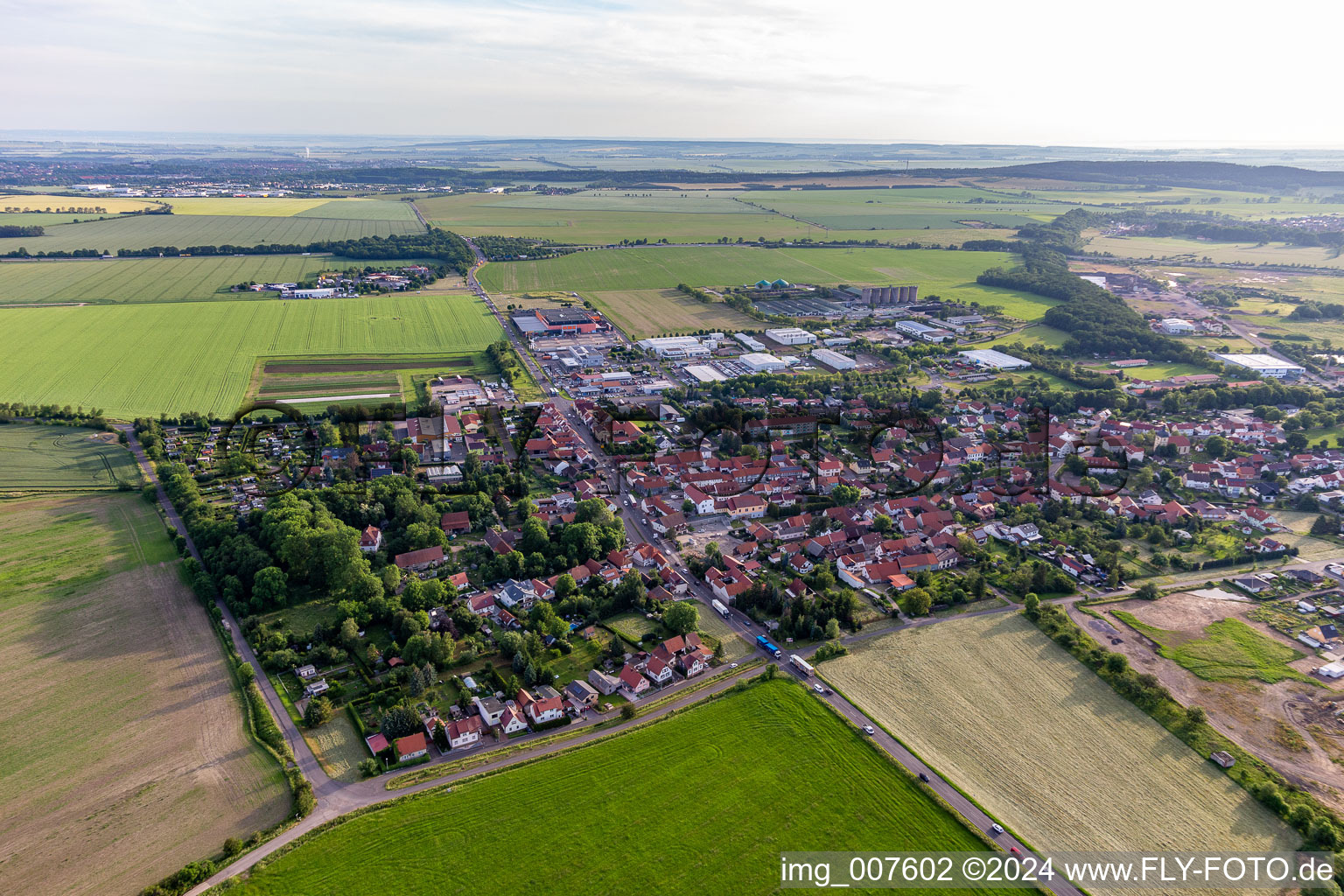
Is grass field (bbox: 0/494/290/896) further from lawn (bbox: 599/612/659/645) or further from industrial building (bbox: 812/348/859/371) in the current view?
industrial building (bbox: 812/348/859/371)

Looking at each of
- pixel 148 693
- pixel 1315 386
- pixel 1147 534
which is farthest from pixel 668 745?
pixel 1315 386

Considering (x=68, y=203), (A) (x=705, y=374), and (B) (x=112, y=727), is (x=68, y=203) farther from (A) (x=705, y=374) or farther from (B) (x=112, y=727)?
(B) (x=112, y=727)

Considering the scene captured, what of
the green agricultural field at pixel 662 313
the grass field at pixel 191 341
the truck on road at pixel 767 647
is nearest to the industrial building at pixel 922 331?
the green agricultural field at pixel 662 313

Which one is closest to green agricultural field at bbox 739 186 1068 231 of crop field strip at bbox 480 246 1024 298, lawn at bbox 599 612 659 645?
crop field strip at bbox 480 246 1024 298

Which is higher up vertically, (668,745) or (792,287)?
(792,287)

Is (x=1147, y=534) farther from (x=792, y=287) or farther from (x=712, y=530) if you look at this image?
(x=792, y=287)

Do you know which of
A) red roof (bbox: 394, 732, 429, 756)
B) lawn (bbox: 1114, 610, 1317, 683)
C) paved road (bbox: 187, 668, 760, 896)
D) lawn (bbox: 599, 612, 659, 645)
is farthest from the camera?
lawn (bbox: 599, 612, 659, 645)

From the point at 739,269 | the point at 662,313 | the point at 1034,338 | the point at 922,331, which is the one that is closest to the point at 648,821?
the point at 922,331
